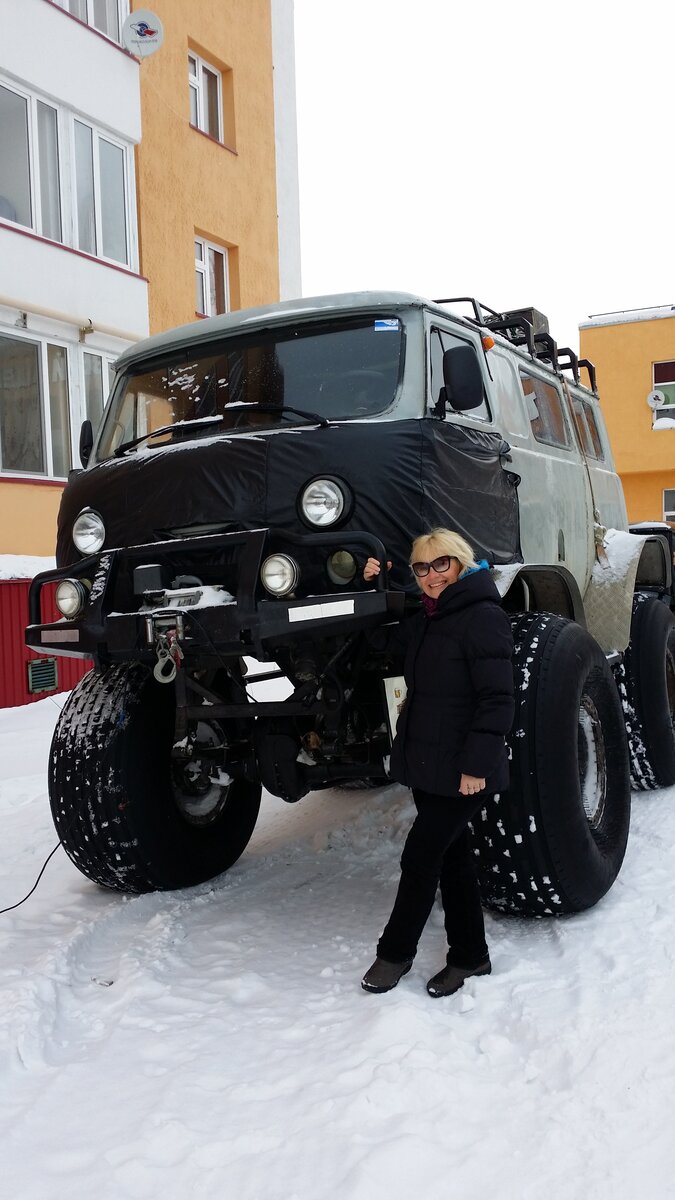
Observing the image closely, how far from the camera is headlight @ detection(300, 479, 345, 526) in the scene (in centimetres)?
360

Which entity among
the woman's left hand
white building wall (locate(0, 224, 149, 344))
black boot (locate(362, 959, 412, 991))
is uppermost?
white building wall (locate(0, 224, 149, 344))

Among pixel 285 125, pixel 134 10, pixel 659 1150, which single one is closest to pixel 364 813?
pixel 659 1150

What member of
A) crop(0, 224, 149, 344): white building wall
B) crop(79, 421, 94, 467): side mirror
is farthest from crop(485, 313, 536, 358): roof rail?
crop(0, 224, 149, 344): white building wall

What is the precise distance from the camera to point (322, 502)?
11.8 ft

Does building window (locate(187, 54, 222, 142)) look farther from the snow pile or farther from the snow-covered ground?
the snow-covered ground

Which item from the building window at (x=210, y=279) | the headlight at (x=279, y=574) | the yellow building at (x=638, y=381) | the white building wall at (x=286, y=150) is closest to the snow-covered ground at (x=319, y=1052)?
the headlight at (x=279, y=574)

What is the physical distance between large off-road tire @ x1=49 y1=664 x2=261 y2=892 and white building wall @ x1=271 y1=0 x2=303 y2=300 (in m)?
13.0

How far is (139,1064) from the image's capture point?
10.0 feet

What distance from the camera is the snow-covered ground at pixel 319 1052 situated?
8.04 ft

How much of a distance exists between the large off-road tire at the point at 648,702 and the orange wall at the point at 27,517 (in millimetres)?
6588

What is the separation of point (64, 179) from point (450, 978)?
34.9 ft

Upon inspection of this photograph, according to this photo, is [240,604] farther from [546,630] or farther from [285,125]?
[285,125]

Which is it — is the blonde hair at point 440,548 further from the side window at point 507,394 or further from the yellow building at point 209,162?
the yellow building at point 209,162

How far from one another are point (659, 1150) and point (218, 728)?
2.40 m
